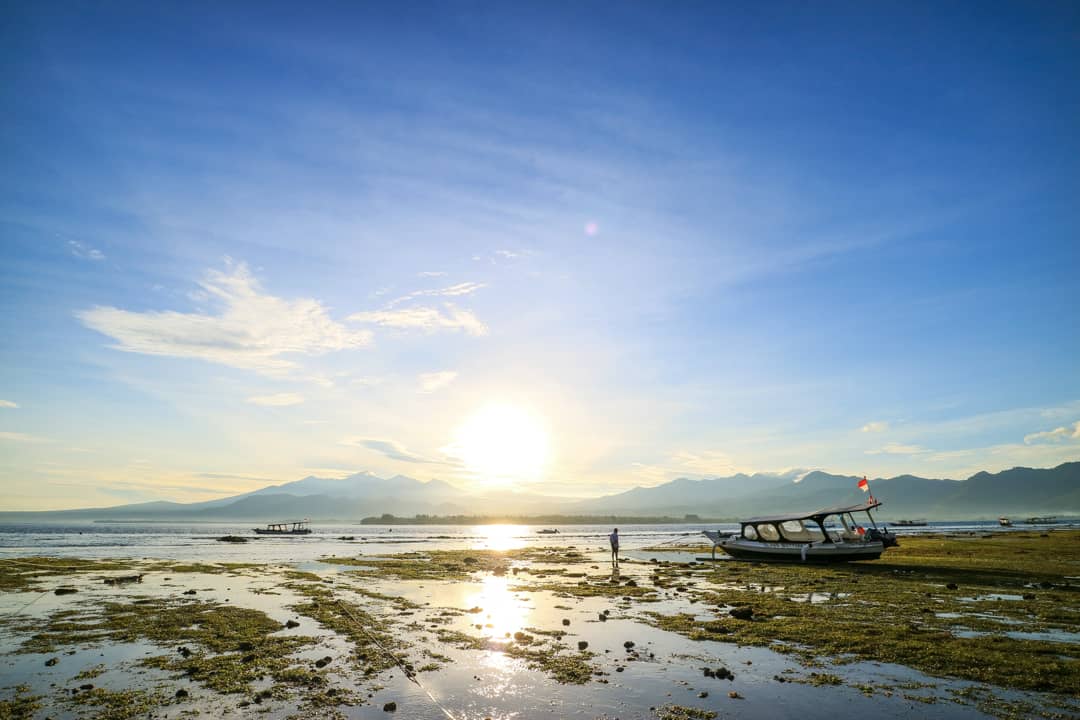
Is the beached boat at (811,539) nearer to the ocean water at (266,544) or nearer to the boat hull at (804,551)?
the boat hull at (804,551)

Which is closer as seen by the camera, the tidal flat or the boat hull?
the tidal flat

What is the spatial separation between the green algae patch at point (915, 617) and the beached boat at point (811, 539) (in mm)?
2155

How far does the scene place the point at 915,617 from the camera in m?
21.4

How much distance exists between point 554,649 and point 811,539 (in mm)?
34607

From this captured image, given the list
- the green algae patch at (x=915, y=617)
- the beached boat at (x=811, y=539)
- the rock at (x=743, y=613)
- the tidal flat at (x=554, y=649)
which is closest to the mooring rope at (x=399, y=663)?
the tidal flat at (x=554, y=649)

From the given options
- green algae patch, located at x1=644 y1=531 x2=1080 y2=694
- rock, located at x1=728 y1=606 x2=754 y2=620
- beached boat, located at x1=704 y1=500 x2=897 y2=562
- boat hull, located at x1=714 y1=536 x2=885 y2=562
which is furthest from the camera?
beached boat, located at x1=704 y1=500 x2=897 y2=562

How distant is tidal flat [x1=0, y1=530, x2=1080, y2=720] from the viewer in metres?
12.5

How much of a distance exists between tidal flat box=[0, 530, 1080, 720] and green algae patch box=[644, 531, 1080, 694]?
0.11 metres

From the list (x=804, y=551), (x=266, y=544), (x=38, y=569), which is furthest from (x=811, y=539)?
(x=266, y=544)

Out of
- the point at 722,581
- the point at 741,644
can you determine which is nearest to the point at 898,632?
the point at 741,644

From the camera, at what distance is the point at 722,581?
34.9 meters

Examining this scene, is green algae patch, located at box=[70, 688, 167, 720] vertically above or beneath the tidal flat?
above

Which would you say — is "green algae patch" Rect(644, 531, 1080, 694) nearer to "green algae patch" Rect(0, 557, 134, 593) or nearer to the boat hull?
the boat hull

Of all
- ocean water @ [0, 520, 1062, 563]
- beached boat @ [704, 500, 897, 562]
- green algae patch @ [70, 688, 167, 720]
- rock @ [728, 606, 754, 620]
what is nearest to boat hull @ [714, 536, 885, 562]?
beached boat @ [704, 500, 897, 562]
